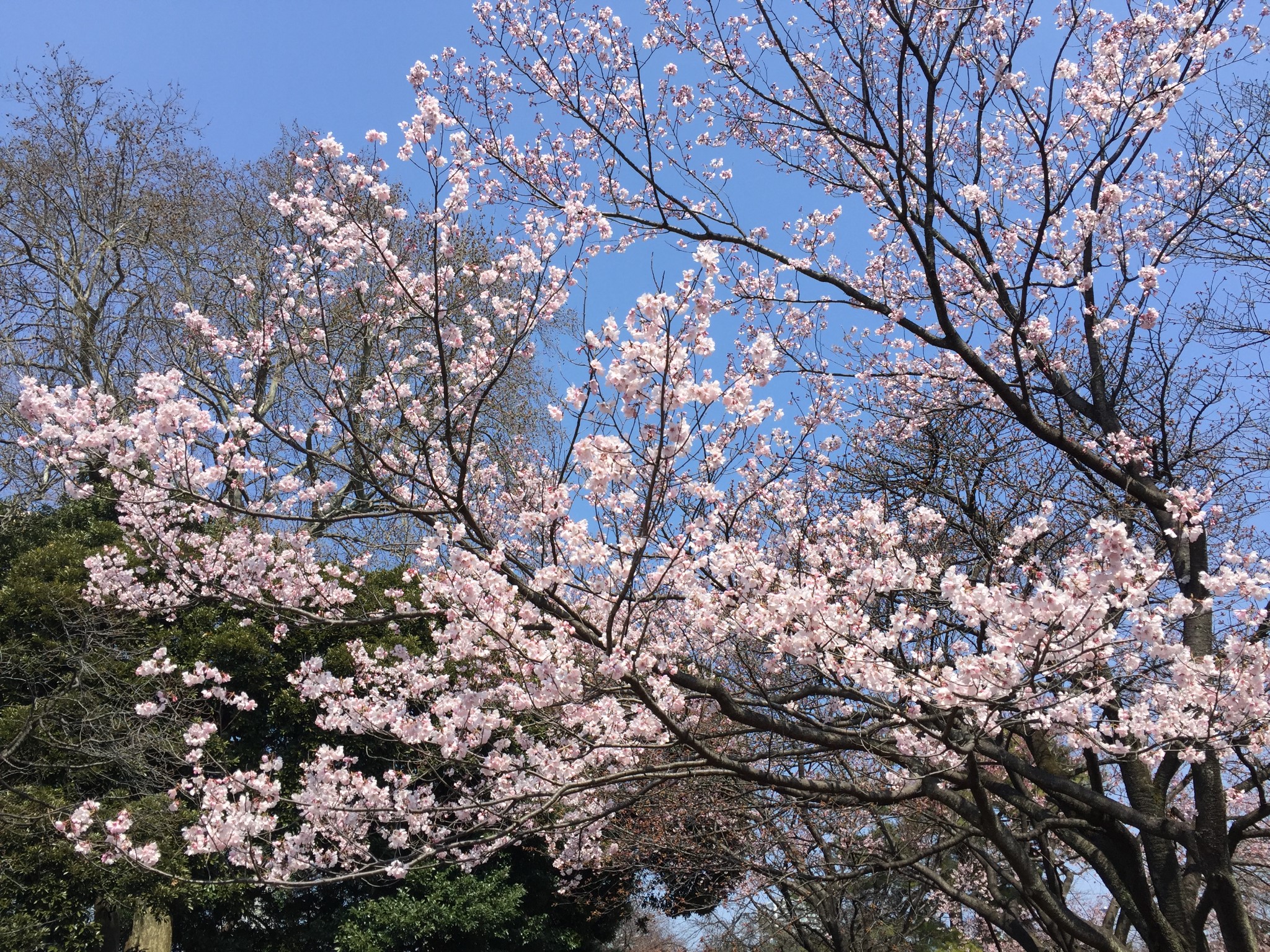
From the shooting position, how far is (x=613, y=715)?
195 inches

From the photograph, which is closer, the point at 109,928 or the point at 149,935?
the point at 109,928

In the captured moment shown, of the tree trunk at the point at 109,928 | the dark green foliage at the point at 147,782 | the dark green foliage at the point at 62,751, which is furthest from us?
the tree trunk at the point at 109,928

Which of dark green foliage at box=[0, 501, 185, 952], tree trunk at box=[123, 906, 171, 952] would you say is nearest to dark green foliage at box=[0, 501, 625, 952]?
dark green foliage at box=[0, 501, 185, 952]

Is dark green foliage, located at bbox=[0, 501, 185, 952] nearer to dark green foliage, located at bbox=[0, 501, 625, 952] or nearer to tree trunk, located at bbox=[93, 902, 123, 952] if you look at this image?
dark green foliage, located at bbox=[0, 501, 625, 952]

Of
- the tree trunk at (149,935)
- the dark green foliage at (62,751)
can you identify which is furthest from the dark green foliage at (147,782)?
the tree trunk at (149,935)

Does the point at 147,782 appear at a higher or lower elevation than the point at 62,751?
lower

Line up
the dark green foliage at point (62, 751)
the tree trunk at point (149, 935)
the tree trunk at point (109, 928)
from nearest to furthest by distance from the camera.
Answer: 1. the dark green foliage at point (62, 751)
2. the tree trunk at point (109, 928)
3. the tree trunk at point (149, 935)

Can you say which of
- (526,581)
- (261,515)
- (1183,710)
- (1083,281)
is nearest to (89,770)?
(261,515)

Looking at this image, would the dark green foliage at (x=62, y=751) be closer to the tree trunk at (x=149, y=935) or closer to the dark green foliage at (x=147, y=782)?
the dark green foliage at (x=147, y=782)

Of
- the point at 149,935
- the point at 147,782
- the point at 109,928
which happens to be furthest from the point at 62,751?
the point at 149,935

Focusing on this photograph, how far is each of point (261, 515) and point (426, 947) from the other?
301 inches

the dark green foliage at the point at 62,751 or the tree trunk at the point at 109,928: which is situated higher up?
the dark green foliage at the point at 62,751

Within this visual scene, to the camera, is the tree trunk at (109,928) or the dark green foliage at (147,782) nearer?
the dark green foliage at (147,782)

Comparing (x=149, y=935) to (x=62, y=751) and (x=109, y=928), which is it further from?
(x=62, y=751)
